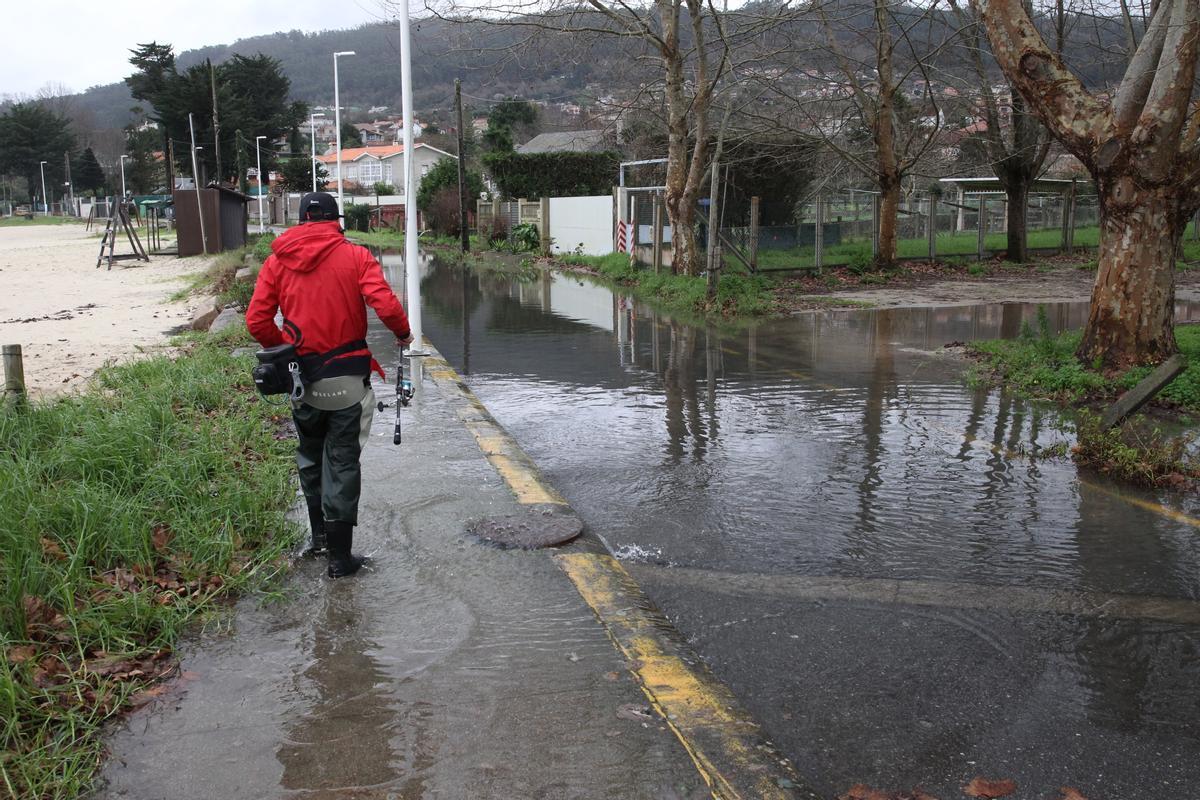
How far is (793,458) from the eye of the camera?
7.71 metres

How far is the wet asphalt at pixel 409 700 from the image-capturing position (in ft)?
10.8

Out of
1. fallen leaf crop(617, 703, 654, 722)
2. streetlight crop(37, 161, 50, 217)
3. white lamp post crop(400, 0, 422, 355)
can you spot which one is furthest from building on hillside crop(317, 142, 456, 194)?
fallen leaf crop(617, 703, 654, 722)

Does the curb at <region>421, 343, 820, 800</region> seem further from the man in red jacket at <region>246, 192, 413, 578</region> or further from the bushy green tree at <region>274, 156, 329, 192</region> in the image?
the bushy green tree at <region>274, 156, 329, 192</region>

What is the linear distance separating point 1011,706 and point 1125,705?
17.6 inches

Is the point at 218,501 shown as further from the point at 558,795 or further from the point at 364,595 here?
the point at 558,795

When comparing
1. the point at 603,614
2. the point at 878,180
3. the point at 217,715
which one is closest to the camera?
the point at 217,715

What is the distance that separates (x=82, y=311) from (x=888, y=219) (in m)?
16.8

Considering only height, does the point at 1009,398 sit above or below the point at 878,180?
below

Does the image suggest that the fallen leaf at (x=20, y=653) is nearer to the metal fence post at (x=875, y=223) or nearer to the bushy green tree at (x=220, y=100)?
the metal fence post at (x=875, y=223)

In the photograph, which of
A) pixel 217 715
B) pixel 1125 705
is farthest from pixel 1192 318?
pixel 217 715

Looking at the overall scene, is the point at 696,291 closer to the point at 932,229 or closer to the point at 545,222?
the point at 932,229

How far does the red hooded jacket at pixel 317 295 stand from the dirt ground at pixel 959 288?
45.6 ft

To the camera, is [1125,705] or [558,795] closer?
[558,795]

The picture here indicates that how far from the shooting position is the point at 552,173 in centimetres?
4512
